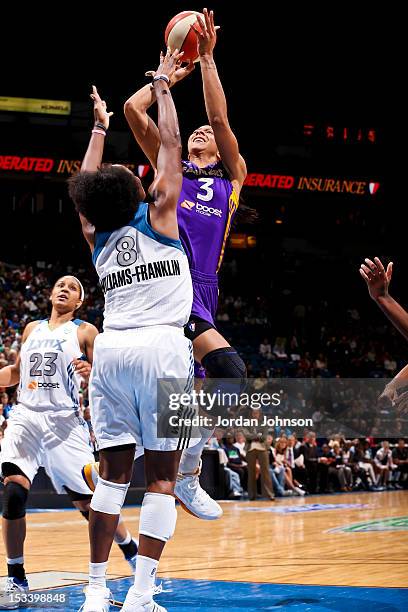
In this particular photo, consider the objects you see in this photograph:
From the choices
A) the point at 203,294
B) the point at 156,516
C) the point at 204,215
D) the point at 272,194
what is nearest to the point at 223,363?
the point at 203,294

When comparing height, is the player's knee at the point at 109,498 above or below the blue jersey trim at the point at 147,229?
below

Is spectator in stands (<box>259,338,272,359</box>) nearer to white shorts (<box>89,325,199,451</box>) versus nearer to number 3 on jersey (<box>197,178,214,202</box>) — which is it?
number 3 on jersey (<box>197,178,214,202</box>)

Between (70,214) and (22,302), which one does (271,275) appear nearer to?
(70,214)

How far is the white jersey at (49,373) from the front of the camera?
609cm

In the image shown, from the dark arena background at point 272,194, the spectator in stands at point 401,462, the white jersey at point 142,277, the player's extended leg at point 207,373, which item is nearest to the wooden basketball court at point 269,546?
the player's extended leg at point 207,373

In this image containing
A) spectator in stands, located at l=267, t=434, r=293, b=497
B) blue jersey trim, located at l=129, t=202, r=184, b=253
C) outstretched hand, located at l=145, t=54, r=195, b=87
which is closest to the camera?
blue jersey trim, located at l=129, t=202, r=184, b=253

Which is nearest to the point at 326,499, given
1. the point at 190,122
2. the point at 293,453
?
the point at 293,453

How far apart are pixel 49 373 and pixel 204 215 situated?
69.9 inches

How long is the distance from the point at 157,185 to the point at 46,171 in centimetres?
2250

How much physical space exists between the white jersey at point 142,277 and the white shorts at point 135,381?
0.25 ft

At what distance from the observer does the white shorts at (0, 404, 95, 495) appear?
593 cm

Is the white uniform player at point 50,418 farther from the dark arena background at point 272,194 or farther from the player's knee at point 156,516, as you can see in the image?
the dark arena background at point 272,194

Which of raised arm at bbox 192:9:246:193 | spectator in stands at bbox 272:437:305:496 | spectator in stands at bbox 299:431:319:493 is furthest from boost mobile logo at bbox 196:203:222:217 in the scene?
spectator in stands at bbox 299:431:319:493

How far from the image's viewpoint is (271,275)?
1161 inches
